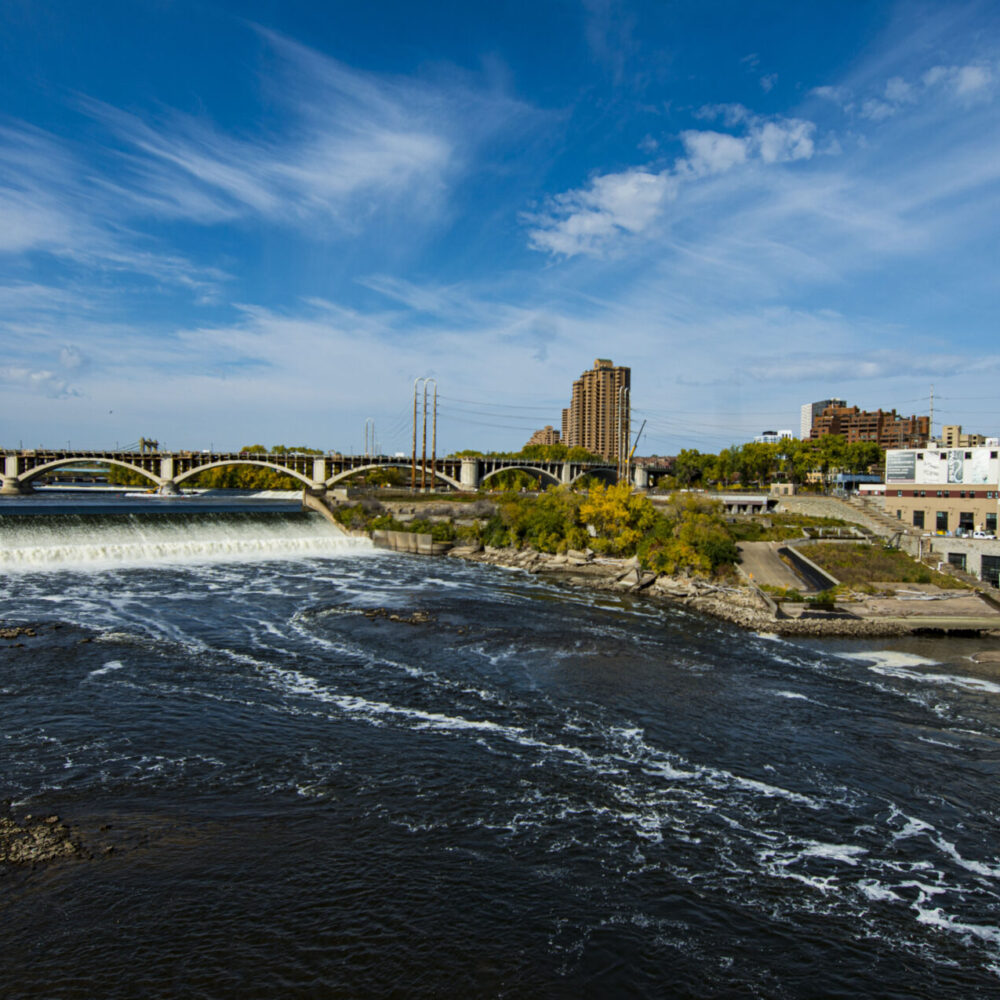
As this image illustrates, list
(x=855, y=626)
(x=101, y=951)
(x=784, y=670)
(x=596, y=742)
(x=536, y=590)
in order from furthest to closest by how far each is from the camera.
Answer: (x=536, y=590), (x=855, y=626), (x=784, y=670), (x=596, y=742), (x=101, y=951)

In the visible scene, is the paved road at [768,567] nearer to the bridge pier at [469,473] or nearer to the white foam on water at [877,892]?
the white foam on water at [877,892]

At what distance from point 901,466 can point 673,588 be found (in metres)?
29.0

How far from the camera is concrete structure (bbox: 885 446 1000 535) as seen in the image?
167 ft

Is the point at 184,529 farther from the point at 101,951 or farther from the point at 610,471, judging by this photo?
the point at 610,471

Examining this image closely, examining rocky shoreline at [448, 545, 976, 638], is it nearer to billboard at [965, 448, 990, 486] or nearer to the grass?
the grass

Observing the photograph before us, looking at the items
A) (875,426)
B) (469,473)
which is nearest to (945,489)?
(469,473)

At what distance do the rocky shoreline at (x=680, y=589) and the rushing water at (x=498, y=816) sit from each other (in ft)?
10.1

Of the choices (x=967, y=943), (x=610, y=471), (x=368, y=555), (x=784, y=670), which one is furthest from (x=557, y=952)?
(x=610, y=471)

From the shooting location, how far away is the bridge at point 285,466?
104 metres

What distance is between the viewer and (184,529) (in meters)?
56.0

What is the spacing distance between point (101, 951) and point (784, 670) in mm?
23438

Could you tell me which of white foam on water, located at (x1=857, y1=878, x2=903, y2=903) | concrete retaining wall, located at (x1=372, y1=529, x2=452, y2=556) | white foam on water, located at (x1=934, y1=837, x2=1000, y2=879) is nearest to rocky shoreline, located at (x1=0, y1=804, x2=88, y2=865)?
white foam on water, located at (x1=857, y1=878, x2=903, y2=903)

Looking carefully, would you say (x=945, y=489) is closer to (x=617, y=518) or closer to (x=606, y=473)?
(x=617, y=518)

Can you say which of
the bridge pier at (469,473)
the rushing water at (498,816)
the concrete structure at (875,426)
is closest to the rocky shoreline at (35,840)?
the rushing water at (498,816)
